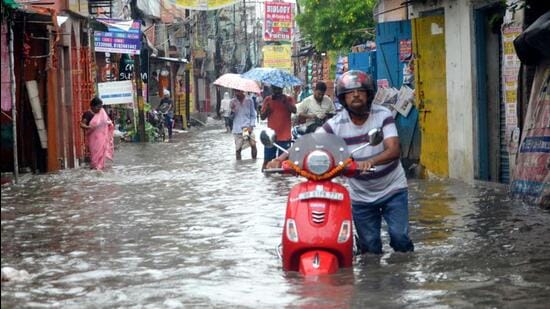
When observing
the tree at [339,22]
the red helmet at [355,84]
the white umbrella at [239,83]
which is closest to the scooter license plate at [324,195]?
the red helmet at [355,84]

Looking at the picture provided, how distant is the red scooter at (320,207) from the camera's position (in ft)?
21.1

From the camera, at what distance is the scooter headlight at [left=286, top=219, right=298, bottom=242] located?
6477mm

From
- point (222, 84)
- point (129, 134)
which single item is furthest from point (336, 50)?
point (222, 84)

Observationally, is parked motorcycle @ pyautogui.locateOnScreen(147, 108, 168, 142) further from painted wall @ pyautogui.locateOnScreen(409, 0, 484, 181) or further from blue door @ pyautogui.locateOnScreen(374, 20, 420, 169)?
painted wall @ pyautogui.locateOnScreen(409, 0, 484, 181)

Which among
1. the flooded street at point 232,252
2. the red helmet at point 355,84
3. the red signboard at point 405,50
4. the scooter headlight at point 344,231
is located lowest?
the flooded street at point 232,252

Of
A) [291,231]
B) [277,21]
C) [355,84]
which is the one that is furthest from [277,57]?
[291,231]

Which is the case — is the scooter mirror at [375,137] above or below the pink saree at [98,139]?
above

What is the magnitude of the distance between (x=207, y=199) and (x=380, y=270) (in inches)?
241

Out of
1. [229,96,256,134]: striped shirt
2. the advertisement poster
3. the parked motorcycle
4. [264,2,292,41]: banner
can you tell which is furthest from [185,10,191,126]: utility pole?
the advertisement poster

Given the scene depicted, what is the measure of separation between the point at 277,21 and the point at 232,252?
144ft

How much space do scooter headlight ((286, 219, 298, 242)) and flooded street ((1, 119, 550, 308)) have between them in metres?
0.29

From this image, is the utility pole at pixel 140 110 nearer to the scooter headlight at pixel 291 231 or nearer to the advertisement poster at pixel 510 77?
the advertisement poster at pixel 510 77

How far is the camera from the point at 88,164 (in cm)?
2073

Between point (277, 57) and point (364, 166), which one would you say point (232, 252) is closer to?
point (364, 166)
